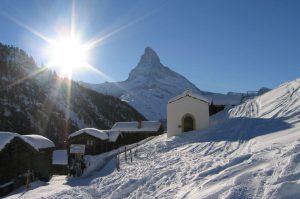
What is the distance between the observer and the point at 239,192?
1092 cm

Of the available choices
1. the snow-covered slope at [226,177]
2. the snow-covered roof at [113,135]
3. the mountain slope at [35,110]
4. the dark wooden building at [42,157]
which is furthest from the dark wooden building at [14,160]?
the mountain slope at [35,110]

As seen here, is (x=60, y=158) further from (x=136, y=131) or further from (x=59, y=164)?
(x=136, y=131)

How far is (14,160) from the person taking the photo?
111 feet

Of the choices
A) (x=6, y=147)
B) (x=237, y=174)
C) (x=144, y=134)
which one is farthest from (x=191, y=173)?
(x=144, y=134)

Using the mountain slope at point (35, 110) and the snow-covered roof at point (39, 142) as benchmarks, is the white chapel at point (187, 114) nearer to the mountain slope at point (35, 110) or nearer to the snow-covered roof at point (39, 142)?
the snow-covered roof at point (39, 142)

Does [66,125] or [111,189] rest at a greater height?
[66,125]

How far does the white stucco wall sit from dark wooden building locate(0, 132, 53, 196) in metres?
15.1

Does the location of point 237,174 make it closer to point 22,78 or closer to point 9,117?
point 9,117

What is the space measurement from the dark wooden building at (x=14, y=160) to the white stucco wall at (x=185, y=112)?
15.1 metres

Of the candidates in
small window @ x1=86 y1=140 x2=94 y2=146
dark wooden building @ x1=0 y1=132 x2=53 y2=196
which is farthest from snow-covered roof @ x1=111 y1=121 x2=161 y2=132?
dark wooden building @ x1=0 y1=132 x2=53 y2=196

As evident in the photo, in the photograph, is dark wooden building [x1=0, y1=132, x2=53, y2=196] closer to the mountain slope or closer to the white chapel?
the white chapel

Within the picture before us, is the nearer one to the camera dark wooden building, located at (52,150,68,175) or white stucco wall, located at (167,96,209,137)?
white stucco wall, located at (167,96,209,137)

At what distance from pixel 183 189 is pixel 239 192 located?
3.80 metres

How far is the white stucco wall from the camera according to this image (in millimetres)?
40219
